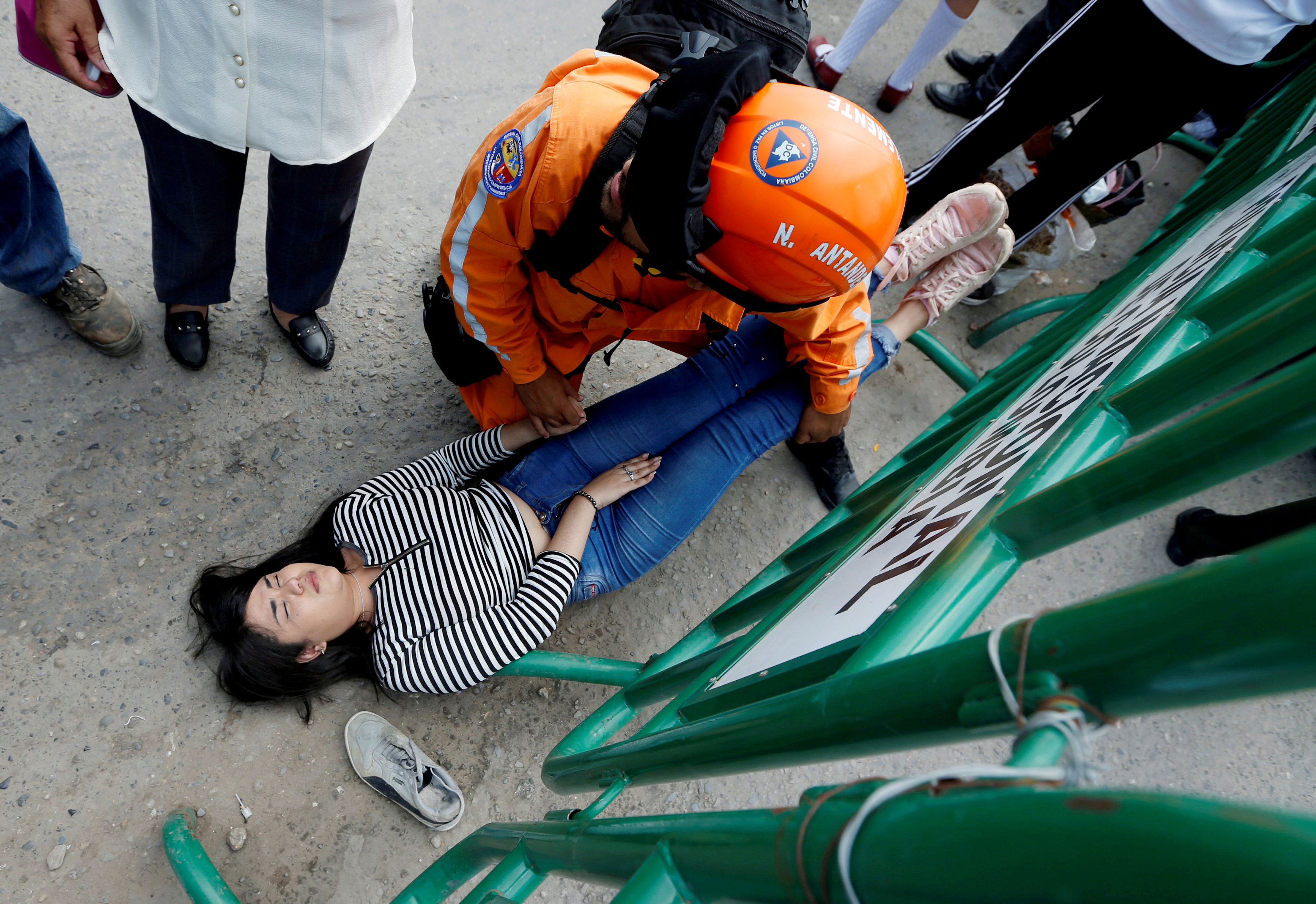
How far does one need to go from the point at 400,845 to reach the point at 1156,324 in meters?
1.79

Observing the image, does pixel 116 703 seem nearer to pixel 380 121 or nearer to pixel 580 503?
pixel 580 503

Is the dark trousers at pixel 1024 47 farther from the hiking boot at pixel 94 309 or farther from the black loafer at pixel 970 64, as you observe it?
the hiking boot at pixel 94 309

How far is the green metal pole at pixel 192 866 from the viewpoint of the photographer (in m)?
1.39

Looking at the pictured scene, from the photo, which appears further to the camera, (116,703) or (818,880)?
(116,703)

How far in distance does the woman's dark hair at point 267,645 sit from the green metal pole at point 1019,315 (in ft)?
7.32

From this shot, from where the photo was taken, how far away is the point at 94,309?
5.86 feet

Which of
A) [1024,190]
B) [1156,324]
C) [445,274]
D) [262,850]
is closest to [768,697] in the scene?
[1156,324]

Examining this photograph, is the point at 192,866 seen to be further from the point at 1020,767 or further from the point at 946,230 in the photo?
the point at 946,230

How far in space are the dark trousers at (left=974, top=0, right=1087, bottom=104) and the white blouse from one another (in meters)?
2.28

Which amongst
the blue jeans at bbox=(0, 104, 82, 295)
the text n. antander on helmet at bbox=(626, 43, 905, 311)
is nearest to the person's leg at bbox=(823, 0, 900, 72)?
the text n. antander on helmet at bbox=(626, 43, 905, 311)

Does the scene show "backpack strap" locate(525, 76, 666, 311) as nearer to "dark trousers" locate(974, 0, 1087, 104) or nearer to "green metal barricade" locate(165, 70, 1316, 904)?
"green metal barricade" locate(165, 70, 1316, 904)

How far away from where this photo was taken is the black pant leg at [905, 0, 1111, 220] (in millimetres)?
1868

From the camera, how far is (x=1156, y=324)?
1.00m

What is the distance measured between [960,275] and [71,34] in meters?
2.19
